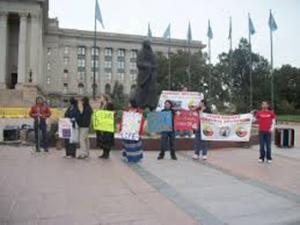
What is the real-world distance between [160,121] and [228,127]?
3.26m

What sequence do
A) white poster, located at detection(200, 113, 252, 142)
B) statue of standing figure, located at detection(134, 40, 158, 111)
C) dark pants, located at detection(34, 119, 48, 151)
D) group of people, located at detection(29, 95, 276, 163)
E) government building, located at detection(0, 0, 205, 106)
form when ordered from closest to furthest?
group of people, located at detection(29, 95, 276, 163)
white poster, located at detection(200, 113, 252, 142)
dark pants, located at detection(34, 119, 48, 151)
statue of standing figure, located at detection(134, 40, 158, 111)
government building, located at detection(0, 0, 205, 106)

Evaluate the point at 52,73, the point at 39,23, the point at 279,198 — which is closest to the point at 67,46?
the point at 52,73

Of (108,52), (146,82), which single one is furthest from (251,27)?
(108,52)

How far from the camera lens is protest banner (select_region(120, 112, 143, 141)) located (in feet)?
46.9

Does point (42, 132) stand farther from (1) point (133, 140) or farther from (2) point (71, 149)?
(1) point (133, 140)

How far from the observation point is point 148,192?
968 centimetres

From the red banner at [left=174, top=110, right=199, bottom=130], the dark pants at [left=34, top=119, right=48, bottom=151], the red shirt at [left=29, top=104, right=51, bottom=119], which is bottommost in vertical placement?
the dark pants at [left=34, top=119, right=48, bottom=151]

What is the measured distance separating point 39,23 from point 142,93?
61855mm

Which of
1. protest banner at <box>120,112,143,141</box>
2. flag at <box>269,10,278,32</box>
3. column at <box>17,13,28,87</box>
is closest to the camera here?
protest banner at <box>120,112,143,141</box>

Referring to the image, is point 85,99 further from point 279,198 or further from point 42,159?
point 279,198

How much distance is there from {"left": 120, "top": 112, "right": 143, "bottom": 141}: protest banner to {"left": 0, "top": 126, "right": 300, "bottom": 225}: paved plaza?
0.77m

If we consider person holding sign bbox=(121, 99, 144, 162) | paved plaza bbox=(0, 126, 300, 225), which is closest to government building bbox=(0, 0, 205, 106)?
person holding sign bbox=(121, 99, 144, 162)

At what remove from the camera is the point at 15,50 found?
80375 mm

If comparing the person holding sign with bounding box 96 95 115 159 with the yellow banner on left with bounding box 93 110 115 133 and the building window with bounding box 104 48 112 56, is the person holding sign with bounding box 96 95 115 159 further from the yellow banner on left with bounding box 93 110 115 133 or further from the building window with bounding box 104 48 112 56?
the building window with bounding box 104 48 112 56
